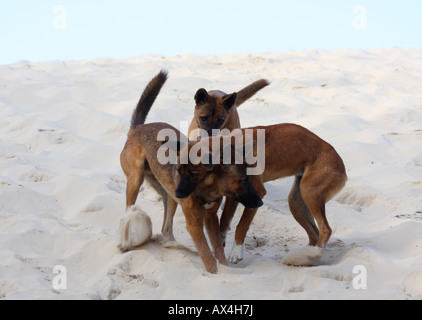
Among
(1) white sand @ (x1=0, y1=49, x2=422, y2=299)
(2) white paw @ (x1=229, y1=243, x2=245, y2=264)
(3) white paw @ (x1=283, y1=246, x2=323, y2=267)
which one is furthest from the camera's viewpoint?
(2) white paw @ (x1=229, y1=243, x2=245, y2=264)

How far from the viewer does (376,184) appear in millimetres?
7137

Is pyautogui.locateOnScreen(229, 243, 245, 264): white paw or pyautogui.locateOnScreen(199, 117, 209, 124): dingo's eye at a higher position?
pyautogui.locateOnScreen(199, 117, 209, 124): dingo's eye

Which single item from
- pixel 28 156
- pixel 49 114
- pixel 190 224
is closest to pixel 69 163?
pixel 28 156

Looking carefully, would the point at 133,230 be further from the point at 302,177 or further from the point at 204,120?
the point at 204,120

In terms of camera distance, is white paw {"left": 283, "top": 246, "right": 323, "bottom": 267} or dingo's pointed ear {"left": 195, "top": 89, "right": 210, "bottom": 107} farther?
dingo's pointed ear {"left": 195, "top": 89, "right": 210, "bottom": 107}

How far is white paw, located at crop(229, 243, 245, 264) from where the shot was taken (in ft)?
16.8

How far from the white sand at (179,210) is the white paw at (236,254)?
122mm

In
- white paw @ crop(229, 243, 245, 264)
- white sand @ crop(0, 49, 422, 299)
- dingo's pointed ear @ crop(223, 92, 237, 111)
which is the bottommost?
white paw @ crop(229, 243, 245, 264)

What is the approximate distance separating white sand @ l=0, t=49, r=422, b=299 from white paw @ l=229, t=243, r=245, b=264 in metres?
0.12

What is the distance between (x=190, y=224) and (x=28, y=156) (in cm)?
315

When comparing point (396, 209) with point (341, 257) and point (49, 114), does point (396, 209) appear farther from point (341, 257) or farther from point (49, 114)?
point (49, 114)

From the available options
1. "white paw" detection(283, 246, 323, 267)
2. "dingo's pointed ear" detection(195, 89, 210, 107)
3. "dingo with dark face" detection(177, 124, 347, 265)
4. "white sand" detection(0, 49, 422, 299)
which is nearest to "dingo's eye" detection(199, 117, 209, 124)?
"dingo's pointed ear" detection(195, 89, 210, 107)

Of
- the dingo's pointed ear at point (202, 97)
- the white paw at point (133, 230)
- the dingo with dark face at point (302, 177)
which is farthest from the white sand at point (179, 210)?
the dingo's pointed ear at point (202, 97)

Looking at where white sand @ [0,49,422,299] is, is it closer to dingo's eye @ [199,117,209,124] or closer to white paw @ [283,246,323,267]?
white paw @ [283,246,323,267]
